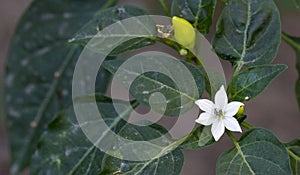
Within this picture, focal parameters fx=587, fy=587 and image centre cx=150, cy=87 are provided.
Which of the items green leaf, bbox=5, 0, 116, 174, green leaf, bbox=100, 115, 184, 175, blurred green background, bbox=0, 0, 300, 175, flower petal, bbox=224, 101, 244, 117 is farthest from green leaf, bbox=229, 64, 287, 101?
blurred green background, bbox=0, 0, 300, 175

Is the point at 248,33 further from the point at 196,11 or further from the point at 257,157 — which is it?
the point at 257,157

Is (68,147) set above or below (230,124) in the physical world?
below

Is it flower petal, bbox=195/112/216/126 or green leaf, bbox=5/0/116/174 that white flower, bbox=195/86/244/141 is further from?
green leaf, bbox=5/0/116/174

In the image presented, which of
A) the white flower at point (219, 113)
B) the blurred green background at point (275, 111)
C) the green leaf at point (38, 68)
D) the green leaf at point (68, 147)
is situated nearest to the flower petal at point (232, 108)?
the white flower at point (219, 113)

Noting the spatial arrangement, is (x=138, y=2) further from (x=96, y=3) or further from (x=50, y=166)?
(x=50, y=166)

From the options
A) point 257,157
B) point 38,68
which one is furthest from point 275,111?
point 257,157

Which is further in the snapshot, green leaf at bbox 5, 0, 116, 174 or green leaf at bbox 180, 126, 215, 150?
green leaf at bbox 5, 0, 116, 174
